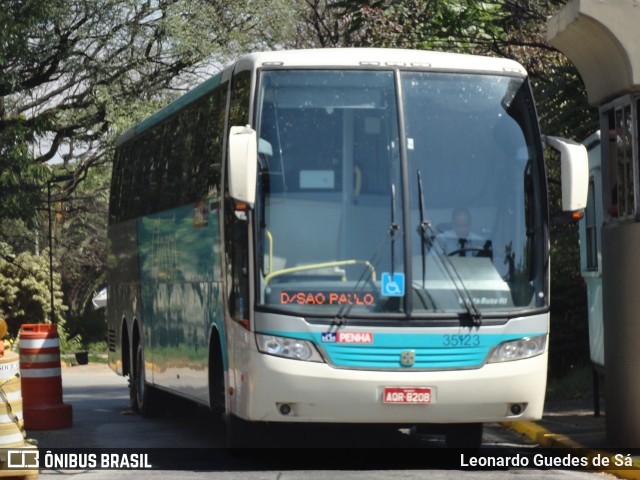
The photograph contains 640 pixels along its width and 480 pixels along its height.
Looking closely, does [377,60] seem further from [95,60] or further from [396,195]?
[95,60]

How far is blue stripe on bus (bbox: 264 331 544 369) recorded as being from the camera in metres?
11.8

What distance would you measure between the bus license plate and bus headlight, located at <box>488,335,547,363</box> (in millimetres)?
642

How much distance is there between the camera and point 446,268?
12047 mm

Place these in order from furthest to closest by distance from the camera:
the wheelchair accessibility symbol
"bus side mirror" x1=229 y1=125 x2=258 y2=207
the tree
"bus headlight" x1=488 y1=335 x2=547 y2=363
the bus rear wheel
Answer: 1. the tree
2. the bus rear wheel
3. "bus headlight" x1=488 y1=335 x2=547 y2=363
4. the wheelchair accessibility symbol
5. "bus side mirror" x1=229 y1=125 x2=258 y2=207

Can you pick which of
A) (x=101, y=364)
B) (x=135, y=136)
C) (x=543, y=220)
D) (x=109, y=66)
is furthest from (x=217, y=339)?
(x=101, y=364)

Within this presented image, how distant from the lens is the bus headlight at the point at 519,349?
474 inches

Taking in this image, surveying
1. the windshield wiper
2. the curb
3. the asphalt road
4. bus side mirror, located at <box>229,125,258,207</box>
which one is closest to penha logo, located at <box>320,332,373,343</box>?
the windshield wiper

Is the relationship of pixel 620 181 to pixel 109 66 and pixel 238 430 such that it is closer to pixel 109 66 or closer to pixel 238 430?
pixel 238 430

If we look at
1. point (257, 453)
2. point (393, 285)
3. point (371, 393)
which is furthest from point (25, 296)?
point (371, 393)

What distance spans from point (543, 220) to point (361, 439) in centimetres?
378

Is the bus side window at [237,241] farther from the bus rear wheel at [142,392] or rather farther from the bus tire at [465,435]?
the bus rear wheel at [142,392]

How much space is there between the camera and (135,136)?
2047 centimetres

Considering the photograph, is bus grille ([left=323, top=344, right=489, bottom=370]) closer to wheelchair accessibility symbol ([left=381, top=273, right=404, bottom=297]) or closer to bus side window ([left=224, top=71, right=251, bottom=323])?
wheelchair accessibility symbol ([left=381, top=273, right=404, bottom=297])

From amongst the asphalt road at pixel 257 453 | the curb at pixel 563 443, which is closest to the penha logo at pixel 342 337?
the asphalt road at pixel 257 453
